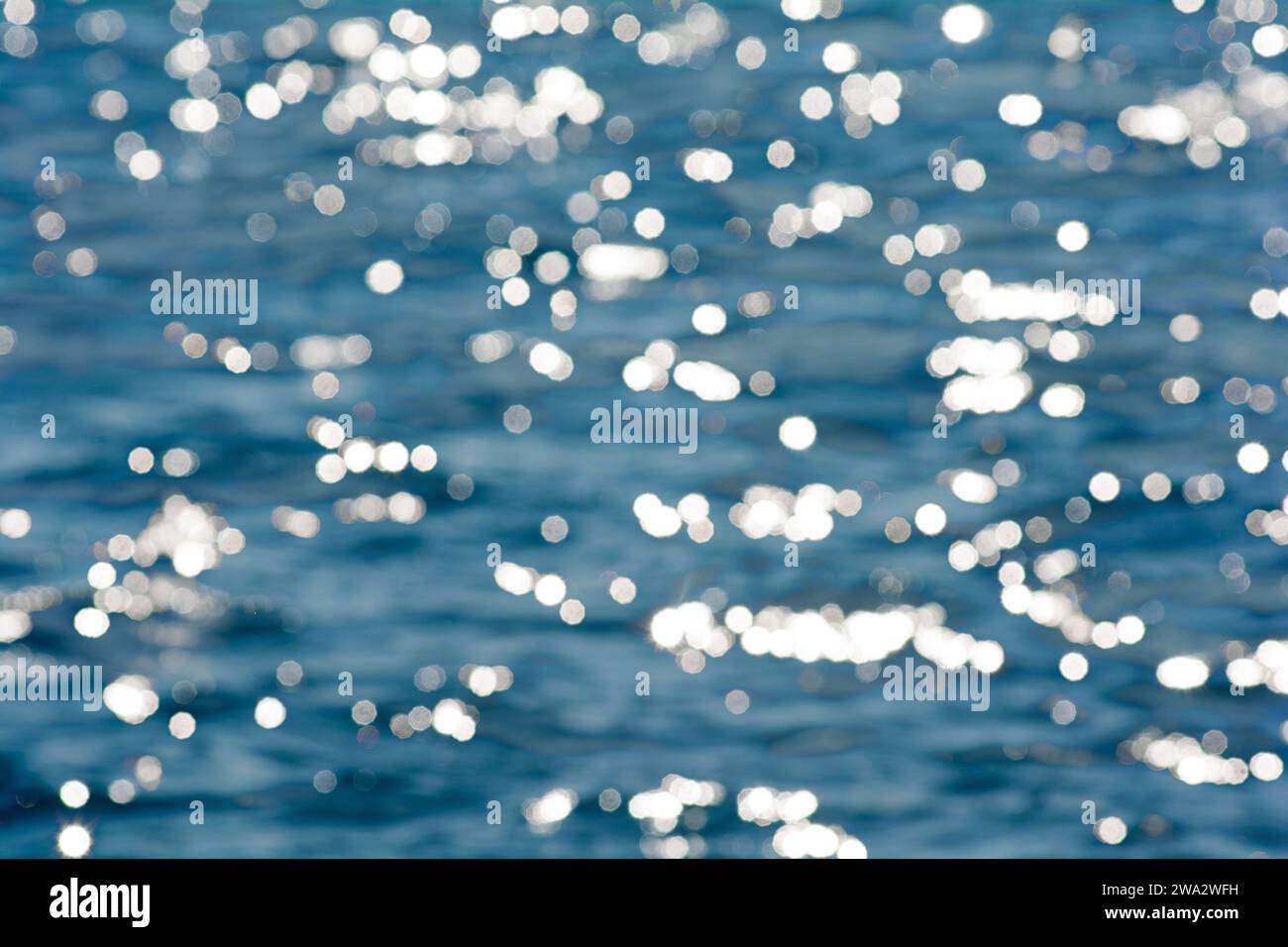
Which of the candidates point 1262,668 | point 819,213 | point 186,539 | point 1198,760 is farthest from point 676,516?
point 819,213

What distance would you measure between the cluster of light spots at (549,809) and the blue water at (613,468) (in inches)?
4.9

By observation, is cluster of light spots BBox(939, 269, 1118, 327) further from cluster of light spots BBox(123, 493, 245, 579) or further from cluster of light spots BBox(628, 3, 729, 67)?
cluster of light spots BBox(123, 493, 245, 579)

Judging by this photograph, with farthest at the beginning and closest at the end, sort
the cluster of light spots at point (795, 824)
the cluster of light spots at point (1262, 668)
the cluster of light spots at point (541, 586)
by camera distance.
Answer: the cluster of light spots at point (541, 586), the cluster of light spots at point (1262, 668), the cluster of light spots at point (795, 824)

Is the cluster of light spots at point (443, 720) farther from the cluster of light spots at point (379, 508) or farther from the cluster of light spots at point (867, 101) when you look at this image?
the cluster of light spots at point (867, 101)

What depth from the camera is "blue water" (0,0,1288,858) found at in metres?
13.4

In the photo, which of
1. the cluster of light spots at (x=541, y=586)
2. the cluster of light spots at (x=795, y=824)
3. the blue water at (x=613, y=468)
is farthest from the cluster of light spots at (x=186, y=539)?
the cluster of light spots at (x=795, y=824)

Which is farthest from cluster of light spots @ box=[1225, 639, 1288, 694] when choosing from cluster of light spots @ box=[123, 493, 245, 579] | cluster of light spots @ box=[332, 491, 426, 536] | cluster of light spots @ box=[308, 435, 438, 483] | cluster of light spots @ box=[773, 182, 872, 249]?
cluster of light spots @ box=[123, 493, 245, 579]

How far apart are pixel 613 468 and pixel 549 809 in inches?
188

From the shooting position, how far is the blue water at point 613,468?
13.4m

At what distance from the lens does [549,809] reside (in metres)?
13.2

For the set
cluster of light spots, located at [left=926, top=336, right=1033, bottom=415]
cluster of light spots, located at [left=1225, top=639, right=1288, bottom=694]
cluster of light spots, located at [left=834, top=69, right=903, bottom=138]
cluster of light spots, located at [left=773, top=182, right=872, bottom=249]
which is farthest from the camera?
cluster of light spots, located at [left=834, top=69, right=903, bottom=138]

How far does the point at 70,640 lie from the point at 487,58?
45.4 ft

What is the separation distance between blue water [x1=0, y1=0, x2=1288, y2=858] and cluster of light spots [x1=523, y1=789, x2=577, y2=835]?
0.41 feet
